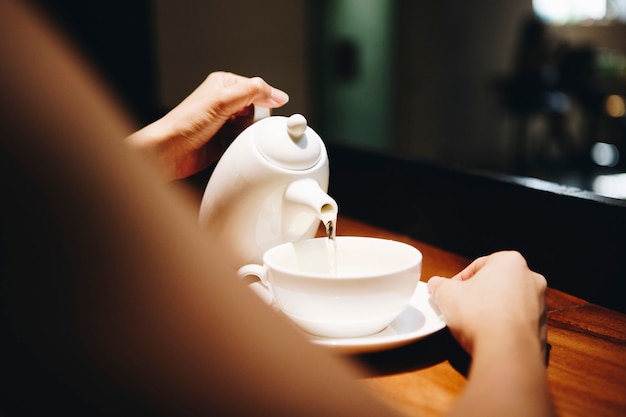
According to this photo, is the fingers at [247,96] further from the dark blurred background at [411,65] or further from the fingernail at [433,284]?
the dark blurred background at [411,65]

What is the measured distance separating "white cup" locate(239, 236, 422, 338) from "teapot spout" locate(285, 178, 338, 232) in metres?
0.05

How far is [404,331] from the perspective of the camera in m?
0.67

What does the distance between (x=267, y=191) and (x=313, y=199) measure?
0.23 feet

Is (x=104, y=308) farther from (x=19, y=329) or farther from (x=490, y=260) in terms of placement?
(x=490, y=260)

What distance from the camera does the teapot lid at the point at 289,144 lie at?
0.78 m

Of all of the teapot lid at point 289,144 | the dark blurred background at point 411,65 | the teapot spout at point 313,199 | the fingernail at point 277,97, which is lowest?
the dark blurred background at point 411,65

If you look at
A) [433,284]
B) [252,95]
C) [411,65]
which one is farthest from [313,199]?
[411,65]

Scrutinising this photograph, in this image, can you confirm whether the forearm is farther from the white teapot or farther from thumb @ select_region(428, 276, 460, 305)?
the white teapot

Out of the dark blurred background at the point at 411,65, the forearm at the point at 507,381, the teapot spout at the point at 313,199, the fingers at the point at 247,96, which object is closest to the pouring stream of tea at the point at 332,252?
the teapot spout at the point at 313,199

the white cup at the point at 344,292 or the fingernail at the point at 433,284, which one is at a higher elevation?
the white cup at the point at 344,292

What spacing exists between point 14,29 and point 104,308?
0.19 metres

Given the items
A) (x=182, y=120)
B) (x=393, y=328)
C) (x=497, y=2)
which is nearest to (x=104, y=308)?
(x=393, y=328)

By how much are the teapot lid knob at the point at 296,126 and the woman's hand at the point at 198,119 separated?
213 millimetres

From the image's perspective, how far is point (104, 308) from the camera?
0.41m
